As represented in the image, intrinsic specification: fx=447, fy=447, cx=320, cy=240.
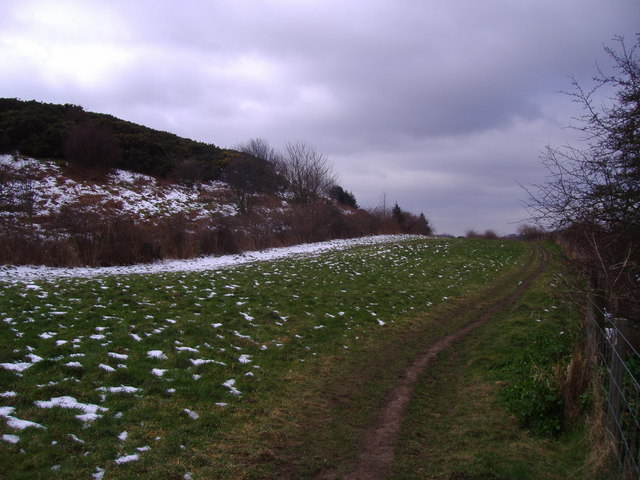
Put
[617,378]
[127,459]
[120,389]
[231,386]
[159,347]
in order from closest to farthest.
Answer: [617,378] < [127,459] < [120,389] < [231,386] < [159,347]

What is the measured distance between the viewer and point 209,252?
80.5 feet

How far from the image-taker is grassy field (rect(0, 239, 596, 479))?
4469mm

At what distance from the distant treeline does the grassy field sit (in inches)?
1184

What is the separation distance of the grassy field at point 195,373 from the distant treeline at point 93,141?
3007 centimetres

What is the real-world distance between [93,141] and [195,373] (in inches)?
1538

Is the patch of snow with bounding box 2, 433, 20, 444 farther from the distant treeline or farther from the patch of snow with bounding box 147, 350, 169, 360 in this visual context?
the distant treeline

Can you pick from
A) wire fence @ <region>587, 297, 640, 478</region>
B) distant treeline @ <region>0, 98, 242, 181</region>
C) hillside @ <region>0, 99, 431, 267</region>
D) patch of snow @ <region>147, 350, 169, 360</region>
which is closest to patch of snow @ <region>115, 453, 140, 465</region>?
patch of snow @ <region>147, 350, 169, 360</region>

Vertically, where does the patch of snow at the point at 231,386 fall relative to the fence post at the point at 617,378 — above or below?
below

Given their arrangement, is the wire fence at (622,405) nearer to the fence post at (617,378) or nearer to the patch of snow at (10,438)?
the fence post at (617,378)

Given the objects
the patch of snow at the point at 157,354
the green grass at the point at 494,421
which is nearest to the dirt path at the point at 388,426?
the green grass at the point at 494,421

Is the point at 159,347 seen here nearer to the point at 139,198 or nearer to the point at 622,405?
the point at 622,405

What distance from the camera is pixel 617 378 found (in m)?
4.16

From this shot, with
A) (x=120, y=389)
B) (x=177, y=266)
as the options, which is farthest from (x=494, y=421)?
(x=177, y=266)

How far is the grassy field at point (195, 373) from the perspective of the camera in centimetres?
447
